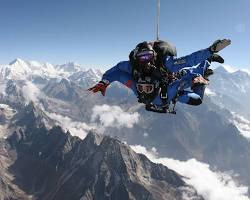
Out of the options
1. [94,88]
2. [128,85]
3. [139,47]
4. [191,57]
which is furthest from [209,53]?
[94,88]

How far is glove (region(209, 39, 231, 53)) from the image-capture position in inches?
414

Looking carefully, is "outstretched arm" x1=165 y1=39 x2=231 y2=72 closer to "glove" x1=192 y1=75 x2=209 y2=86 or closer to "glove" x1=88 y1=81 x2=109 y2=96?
"glove" x1=192 y1=75 x2=209 y2=86

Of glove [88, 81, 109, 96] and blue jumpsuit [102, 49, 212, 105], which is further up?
glove [88, 81, 109, 96]

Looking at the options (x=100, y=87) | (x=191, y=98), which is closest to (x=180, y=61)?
(x=191, y=98)

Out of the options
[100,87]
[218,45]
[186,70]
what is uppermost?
[100,87]

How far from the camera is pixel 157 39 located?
11.8 metres

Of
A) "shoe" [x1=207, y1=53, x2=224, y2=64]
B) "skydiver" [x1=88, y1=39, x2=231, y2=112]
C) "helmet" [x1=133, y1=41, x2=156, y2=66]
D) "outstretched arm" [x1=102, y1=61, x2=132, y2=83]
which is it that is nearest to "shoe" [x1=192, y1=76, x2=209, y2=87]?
"skydiver" [x1=88, y1=39, x2=231, y2=112]

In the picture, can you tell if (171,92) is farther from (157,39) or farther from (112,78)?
(112,78)

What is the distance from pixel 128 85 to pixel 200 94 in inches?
113

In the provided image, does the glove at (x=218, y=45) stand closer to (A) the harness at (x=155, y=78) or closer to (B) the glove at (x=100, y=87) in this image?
(A) the harness at (x=155, y=78)

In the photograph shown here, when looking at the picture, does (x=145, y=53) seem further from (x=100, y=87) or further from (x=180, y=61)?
(x=100, y=87)

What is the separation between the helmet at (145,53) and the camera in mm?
10797

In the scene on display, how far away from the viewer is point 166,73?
1154cm

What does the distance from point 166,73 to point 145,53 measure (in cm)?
119
